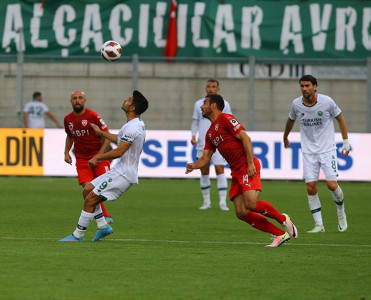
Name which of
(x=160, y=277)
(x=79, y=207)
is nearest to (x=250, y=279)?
(x=160, y=277)

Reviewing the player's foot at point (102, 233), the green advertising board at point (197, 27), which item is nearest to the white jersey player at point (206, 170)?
the player's foot at point (102, 233)

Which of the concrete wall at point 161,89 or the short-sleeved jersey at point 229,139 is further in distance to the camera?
the concrete wall at point 161,89

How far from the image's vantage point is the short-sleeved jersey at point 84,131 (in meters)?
13.8

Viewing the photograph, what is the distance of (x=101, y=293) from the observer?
7883 millimetres

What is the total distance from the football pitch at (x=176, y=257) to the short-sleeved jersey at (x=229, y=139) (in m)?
1.00

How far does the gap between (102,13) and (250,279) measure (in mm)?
18770

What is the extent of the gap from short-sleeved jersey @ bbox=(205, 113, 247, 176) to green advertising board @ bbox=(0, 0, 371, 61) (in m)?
15.1

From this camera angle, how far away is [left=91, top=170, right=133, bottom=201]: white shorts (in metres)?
11.5

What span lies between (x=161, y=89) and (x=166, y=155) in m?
4.50

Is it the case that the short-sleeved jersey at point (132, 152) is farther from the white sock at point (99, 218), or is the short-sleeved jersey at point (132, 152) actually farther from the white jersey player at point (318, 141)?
the white jersey player at point (318, 141)

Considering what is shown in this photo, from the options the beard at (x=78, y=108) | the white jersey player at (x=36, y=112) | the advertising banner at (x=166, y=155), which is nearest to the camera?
→ the beard at (x=78, y=108)

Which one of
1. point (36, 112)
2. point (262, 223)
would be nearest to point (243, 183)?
point (262, 223)

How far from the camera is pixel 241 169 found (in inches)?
447

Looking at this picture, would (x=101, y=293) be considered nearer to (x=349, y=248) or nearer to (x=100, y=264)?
(x=100, y=264)
